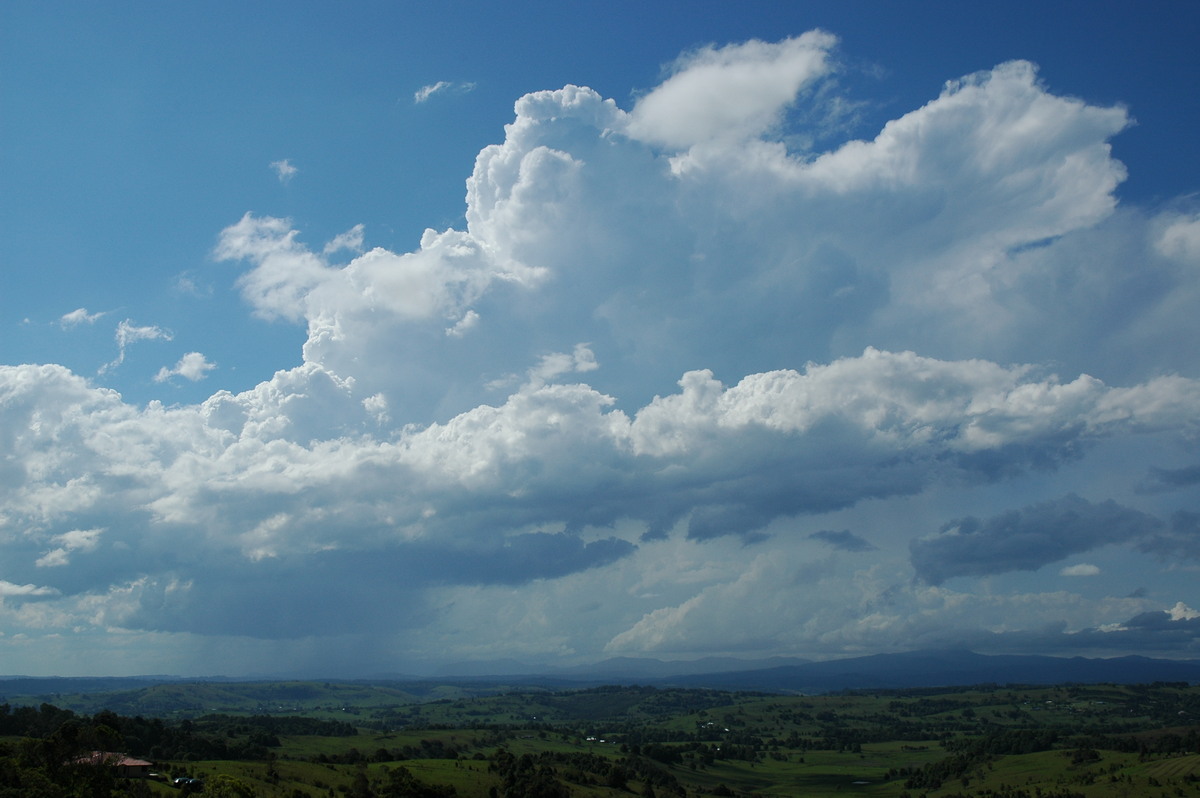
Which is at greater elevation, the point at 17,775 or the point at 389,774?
the point at 17,775

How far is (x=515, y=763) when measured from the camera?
19775cm

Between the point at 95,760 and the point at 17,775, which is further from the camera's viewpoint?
the point at 95,760

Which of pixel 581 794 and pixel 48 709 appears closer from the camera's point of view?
pixel 48 709

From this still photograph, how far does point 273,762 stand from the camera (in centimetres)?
16462

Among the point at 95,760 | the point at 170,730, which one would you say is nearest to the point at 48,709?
the point at 170,730

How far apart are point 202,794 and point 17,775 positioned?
2145cm

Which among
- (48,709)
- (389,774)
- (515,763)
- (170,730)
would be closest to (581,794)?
(515,763)

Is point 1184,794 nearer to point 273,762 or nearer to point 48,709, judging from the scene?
point 273,762

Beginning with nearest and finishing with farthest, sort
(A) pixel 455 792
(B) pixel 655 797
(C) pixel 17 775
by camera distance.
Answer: (C) pixel 17 775 → (A) pixel 455 792 → (B) pixel 655 797

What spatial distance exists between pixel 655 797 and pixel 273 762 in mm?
85968

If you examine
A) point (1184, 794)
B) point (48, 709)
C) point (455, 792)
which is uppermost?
point (48, 709)

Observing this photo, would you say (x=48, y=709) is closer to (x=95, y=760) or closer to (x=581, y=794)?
(x=95, y=760)

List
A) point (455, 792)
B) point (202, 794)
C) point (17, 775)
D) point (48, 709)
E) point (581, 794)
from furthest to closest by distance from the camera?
point (581, 794) < point (48, 709) < point (455, 792) < point (202, 794) < point (17, 775)

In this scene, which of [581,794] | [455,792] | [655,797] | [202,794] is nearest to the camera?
[202,794]
